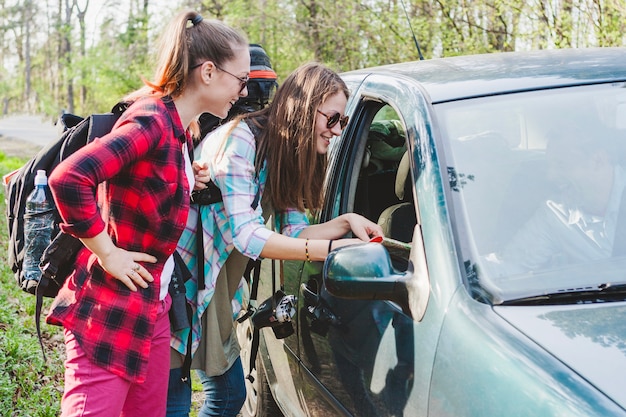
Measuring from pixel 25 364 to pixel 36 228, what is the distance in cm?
235

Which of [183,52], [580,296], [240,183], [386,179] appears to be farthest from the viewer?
[386,179]

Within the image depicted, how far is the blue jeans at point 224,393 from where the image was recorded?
292 cm

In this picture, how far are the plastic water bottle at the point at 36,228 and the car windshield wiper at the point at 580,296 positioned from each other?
1347mm

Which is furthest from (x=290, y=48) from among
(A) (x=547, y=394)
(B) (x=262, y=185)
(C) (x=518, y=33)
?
(A) (x=547, y=394)

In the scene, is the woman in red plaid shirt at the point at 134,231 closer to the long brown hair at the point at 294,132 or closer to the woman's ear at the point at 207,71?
the woman's ear at the point at 207,71

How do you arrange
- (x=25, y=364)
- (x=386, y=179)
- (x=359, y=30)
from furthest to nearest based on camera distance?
1. (x=359, y=30)
2. (x=25, y=364)
3. (x=386, y=179)

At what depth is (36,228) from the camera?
2.29 metres

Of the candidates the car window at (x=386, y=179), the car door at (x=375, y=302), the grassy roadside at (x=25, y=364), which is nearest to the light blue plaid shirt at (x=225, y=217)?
the car door at (x=375, y=302)

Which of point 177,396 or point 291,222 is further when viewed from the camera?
point 291,222

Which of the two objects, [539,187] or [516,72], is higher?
[516,72]

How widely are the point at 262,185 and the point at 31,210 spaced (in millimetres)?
785

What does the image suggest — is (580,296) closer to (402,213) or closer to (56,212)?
(402,213)

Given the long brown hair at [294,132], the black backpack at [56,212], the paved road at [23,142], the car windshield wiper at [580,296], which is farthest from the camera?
the paved road at [23,142]

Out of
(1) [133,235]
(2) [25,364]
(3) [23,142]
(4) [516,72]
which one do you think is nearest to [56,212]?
(1) [133,235]
